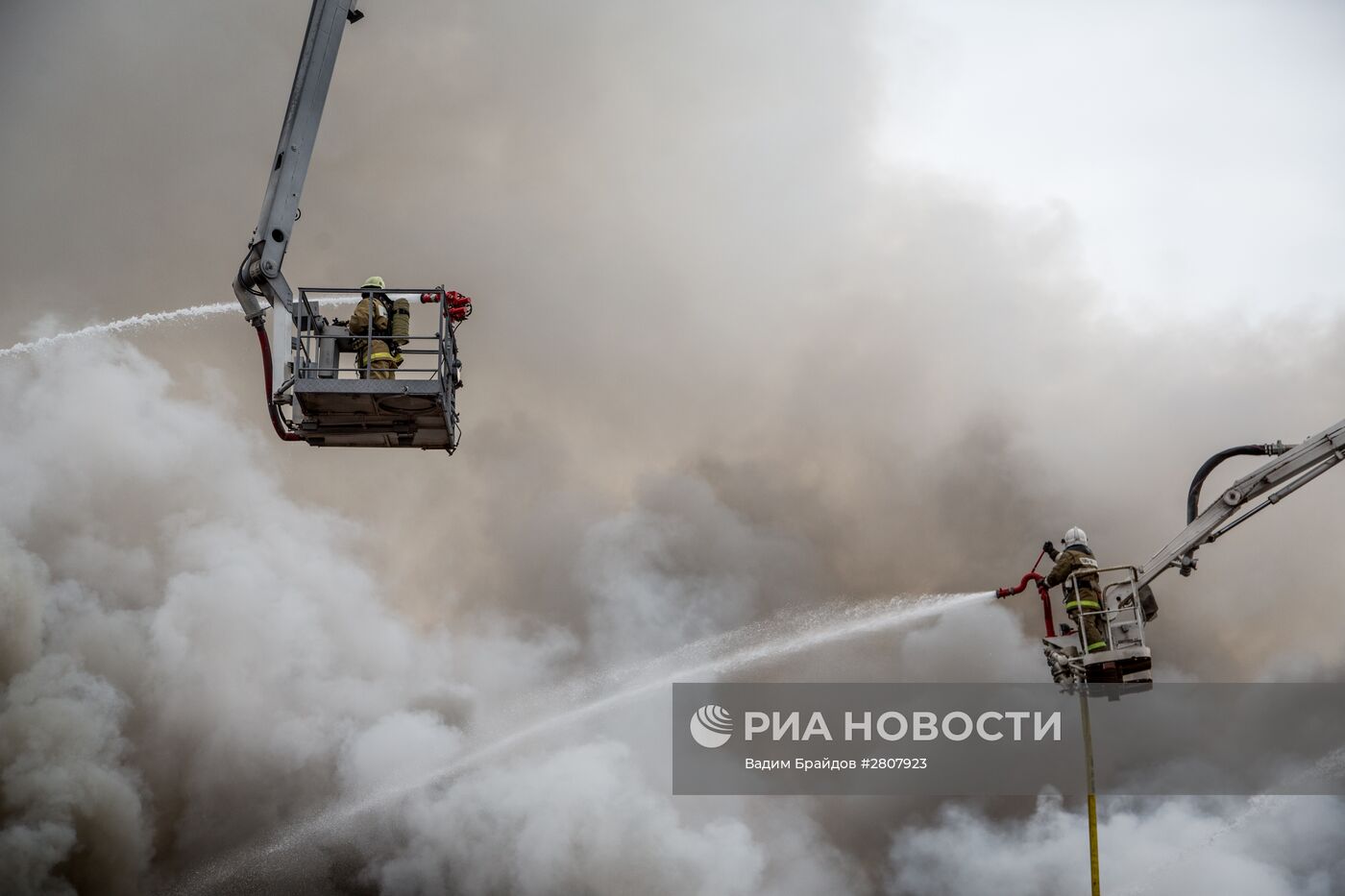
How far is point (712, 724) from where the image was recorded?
50.1 metres

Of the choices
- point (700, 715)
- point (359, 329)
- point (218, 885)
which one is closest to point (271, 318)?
point (359, 329)

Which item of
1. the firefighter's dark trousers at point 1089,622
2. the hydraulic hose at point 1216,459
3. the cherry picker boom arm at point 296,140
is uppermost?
the cherry picker boom arm at point 296,140

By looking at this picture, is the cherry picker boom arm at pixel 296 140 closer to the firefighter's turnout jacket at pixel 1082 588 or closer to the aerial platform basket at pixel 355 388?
the aerial platform basket at pixel 355 388

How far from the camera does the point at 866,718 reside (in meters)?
54.8

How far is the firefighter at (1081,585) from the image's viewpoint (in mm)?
21578

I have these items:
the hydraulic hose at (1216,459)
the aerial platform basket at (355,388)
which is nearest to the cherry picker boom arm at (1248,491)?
the hydraulic hose at (1216,459)

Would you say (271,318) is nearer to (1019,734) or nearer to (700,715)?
(700,715)

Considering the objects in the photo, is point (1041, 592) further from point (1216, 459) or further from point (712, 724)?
point (712, 724)

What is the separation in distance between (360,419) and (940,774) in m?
43.0

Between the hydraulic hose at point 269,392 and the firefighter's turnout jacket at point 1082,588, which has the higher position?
the hydraulic hose at point 269,392

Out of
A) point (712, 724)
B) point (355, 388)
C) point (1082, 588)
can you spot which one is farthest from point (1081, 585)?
point (712, 724)

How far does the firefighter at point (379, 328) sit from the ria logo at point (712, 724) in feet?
57.8

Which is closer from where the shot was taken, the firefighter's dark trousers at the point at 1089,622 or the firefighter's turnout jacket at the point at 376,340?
the firefighter's dark trousers at the point at 1089,622

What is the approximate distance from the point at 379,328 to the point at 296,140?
403 centimetres
